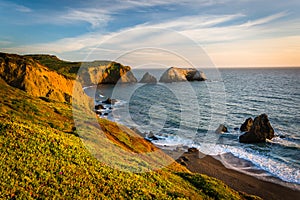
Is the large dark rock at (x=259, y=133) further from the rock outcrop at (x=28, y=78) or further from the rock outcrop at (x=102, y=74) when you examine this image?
the rock outcrop at (x=102, y=74)

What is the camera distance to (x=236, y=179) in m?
30.8

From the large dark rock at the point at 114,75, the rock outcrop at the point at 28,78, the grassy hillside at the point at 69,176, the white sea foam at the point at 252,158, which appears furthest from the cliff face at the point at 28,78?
the large dark rock at the point at 114,75

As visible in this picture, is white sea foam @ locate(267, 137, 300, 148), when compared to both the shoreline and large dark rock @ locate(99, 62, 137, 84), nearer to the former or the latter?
the shoreline

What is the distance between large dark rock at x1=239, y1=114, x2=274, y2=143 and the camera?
44.8 metres

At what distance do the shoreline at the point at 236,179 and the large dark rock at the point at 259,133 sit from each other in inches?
443

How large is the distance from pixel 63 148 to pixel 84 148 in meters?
2.12

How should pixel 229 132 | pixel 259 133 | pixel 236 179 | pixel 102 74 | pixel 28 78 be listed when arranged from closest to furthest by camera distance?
1. pixel 236 179
2. pixel 28 78
3. pixel 259 133
4. pixel 229 132
5. pixel 102 74

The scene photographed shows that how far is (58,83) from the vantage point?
162 feet

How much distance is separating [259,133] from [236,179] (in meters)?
18.1

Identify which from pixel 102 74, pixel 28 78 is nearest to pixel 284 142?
pixel 28 78

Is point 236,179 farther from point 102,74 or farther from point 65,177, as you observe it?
point 102,74

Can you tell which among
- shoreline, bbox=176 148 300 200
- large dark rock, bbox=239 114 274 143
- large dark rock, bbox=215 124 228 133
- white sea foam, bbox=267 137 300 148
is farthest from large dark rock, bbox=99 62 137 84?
shoreline, bbox=176 148 300 200

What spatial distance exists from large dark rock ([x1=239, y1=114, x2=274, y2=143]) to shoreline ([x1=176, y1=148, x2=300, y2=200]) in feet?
36.9

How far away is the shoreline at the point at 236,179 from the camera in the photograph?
88.5 ft
